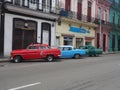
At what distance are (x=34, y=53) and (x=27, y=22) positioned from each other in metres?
6.79

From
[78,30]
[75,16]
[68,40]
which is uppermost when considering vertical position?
[75,16]

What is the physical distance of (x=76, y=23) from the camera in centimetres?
3703

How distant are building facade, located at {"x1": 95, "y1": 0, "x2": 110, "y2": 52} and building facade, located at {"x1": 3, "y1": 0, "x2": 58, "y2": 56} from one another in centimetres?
1263

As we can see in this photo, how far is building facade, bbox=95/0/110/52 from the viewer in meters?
43.8

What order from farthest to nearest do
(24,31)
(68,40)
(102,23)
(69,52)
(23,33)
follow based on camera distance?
(102,23) → (68,40) → (24,31) → (23,33) → (69,52)

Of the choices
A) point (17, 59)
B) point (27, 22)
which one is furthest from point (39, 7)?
point (17, 59)

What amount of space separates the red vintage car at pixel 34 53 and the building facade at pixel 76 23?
10.3 meters

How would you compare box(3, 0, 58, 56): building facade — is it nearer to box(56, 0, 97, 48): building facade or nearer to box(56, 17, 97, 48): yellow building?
box(56, 17, 97, 48): yellow building

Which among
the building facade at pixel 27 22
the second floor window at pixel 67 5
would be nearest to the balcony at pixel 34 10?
the building facade at pixel 27 22

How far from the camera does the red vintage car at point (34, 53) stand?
72.8 ft

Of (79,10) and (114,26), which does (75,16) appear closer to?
(79,10)

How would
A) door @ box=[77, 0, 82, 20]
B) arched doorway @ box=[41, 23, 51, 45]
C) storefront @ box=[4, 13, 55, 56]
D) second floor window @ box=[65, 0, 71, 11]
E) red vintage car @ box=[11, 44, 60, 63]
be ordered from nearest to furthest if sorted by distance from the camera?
red vintage car @ box=[11, 44, 60, 63]
storefront @ box=[4, 13, 55, 56]
arched doorway @ box=[41, 23, 51, 45]
second floor window @ box=[65, 0, 71, 11]
door @ box=[77, 0, 82, 20]

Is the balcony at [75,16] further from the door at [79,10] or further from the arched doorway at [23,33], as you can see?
the arched doorway at [23,33]

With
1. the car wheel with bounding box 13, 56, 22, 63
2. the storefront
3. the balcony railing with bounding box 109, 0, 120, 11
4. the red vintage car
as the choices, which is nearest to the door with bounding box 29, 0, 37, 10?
the storefront
